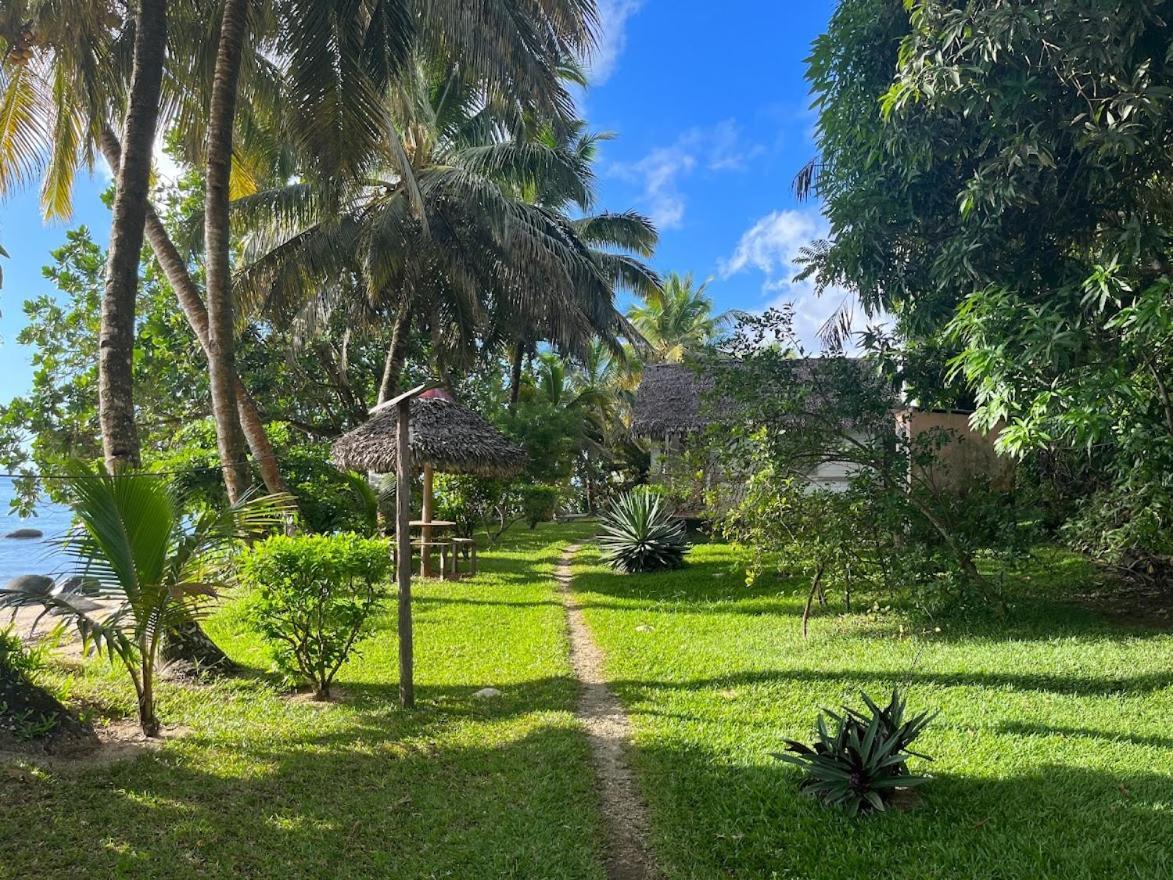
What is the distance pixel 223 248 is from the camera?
7.27 meters

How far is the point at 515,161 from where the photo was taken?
47.3ft

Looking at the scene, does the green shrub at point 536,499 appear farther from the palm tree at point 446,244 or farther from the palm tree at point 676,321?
the palm tree at point 676,321

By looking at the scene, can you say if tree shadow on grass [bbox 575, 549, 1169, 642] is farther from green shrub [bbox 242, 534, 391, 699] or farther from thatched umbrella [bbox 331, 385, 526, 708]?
green shrub [bbox 242, 534, 391, 699]

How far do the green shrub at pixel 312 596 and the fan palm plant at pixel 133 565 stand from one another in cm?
63

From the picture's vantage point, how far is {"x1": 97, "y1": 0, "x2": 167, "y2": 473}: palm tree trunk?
566cm

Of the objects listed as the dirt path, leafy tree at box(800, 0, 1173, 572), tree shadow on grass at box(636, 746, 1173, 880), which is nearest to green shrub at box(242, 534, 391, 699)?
the dirt path

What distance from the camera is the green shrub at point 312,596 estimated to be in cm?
524

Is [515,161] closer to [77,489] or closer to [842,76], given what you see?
[842,76]

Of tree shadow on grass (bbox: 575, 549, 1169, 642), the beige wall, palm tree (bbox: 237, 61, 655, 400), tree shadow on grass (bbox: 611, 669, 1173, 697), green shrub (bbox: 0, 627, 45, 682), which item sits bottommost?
tree shadow on grass (bbox: 611, 669, 1173, 697)

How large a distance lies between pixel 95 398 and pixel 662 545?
1163 centimetres

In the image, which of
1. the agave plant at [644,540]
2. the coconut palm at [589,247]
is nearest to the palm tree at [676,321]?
the coconut palm at [589,247]

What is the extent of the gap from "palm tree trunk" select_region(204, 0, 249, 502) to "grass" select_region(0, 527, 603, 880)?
209 cm

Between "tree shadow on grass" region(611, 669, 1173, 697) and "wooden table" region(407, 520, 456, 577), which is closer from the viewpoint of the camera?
"tree shadow on grass" region(611, 669, 1173, 697)

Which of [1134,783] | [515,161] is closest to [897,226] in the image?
[1134,783]
